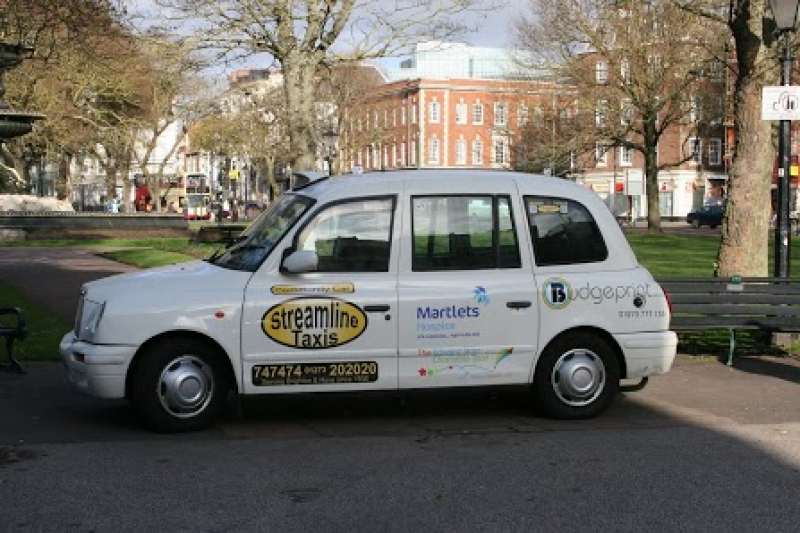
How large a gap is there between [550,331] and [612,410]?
45.9 inches

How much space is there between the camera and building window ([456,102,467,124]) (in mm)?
97625

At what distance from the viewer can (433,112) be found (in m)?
96.7

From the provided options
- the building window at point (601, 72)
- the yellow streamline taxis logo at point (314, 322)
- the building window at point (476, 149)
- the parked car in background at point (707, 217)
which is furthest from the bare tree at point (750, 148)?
the building window at point (476, 149)

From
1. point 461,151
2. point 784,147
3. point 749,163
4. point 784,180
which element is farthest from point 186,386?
point 461,151

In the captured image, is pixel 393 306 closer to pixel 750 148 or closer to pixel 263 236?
pixel 263 236

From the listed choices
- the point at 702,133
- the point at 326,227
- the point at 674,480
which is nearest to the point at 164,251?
the point at 326,227

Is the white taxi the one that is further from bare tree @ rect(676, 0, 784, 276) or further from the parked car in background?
the parked car in background

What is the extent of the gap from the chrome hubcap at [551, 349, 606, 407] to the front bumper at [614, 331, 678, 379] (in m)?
0.23

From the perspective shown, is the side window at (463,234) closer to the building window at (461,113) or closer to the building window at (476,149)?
the building window at (461,113)

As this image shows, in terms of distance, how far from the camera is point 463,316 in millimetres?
7336

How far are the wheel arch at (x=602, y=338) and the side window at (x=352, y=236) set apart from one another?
56.1 inches

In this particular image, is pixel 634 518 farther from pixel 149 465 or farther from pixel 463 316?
pixel 149 465

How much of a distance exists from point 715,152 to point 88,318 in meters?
78.8

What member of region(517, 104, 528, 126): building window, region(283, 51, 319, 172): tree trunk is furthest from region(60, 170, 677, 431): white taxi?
region(517, 104, 528, 126): building window
